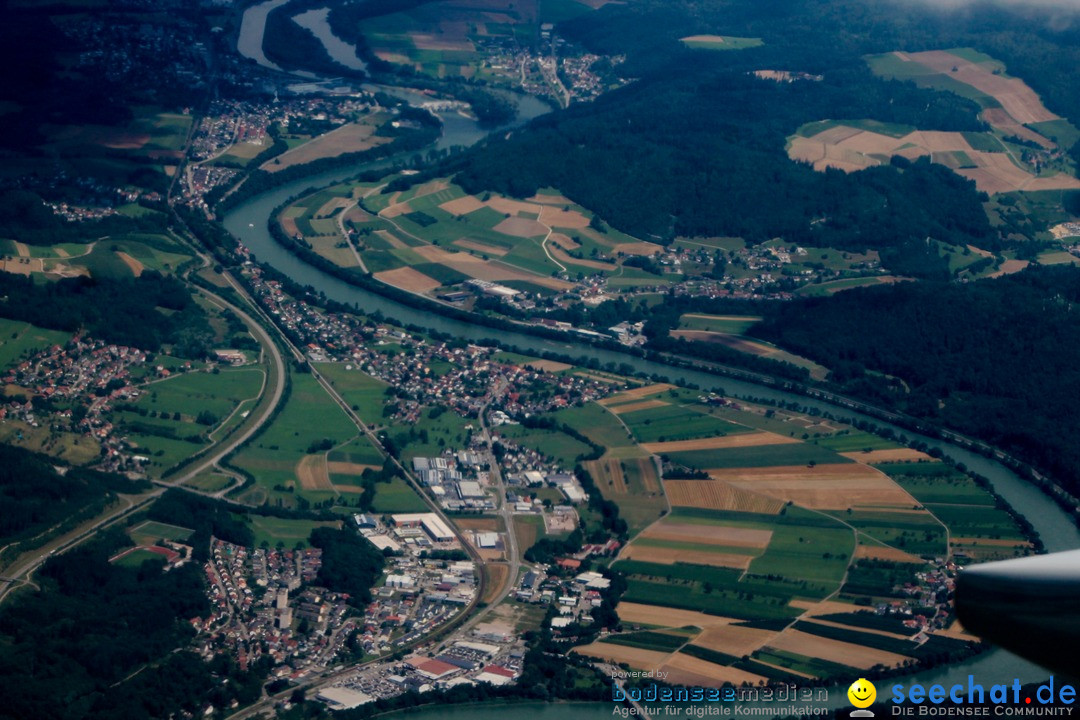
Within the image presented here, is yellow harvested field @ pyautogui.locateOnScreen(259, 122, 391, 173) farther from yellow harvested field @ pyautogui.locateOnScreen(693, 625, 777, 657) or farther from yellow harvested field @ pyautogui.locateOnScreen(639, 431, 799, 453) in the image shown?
yellow harvested field @ pyautogui.locateOnScreen(693, 625, 777, 657)

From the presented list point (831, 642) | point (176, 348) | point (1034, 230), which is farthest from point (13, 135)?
point (831, 642)

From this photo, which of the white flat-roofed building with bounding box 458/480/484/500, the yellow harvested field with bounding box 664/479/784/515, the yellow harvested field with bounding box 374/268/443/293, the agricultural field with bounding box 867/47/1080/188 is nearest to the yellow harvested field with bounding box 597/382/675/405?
the yellow harvested field with bounding box 664/479/784/515

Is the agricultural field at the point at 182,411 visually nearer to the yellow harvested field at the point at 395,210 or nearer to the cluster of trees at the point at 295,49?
the yellow harvested field at the point at 395,210

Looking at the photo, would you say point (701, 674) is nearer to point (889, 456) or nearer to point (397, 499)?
point (397, 499)

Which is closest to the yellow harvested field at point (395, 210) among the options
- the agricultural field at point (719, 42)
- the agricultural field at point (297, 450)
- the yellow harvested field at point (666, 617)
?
the agricultural field at point (297, 450)

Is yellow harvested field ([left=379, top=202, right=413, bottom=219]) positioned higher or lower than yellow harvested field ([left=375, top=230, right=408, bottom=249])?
higher
